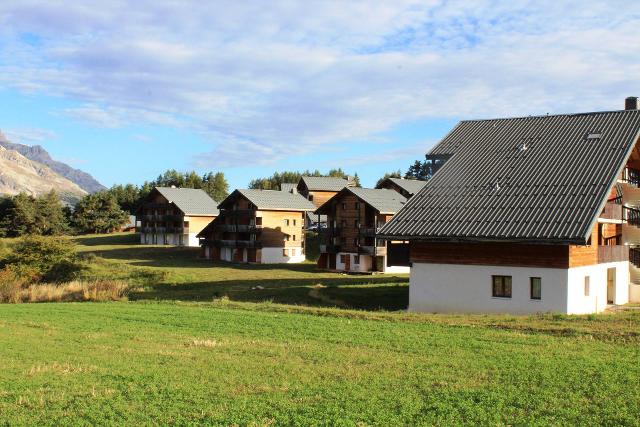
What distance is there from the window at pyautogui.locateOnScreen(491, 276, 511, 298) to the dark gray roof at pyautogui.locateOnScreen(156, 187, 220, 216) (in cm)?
6907

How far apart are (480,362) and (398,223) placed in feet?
53.7

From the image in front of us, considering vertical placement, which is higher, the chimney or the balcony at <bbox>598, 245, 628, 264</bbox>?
the chimney

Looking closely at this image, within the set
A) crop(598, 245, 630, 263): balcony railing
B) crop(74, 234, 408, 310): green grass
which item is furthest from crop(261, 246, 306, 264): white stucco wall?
crop(598, 245, 630, 263): balcony railing

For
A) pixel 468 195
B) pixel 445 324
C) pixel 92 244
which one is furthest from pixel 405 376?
pixel 92 244

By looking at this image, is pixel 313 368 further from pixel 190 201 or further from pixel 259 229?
pixel 190 201

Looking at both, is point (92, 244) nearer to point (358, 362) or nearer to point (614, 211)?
point (614, 211)

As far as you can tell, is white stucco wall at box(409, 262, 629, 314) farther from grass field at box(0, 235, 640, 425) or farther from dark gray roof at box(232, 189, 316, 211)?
dark gray roof at box(232, 189, 316, 211)

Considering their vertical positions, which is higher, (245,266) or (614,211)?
(614,211)

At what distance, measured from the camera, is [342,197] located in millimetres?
67250

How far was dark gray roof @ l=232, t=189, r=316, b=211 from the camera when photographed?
2960 inches

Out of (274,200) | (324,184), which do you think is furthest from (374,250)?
(324,184)

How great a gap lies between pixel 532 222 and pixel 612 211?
766cm

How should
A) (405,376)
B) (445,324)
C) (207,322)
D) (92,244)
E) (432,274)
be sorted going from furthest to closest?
1. (92,244)
2. (432,274)
3. (207,322)
4. (445,324)
5. (405,376)

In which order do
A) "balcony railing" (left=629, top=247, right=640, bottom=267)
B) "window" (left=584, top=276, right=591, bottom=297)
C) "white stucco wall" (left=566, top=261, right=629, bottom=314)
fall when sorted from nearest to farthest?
"white stucco wall" (left=566, top=261, right=629, bottom=314) < "window" (left=584, top=276, right=591, bottom=297) < "balcony railing" (left=629, top=247, right=640, bottom=267)
